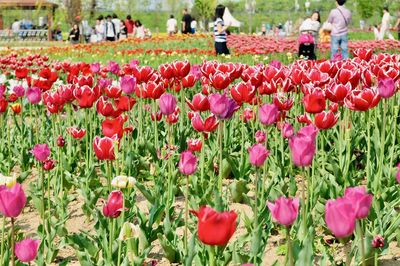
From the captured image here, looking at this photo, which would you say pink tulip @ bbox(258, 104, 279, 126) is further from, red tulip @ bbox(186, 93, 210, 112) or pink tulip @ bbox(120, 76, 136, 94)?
pink tulip @ bbox(120, 76, 136, 94)

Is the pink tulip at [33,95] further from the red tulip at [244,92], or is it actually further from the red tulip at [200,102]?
the red tulip at [244,92]

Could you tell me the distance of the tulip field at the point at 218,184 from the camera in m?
2.29

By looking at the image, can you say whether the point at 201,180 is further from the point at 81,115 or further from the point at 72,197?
the point at 81,115

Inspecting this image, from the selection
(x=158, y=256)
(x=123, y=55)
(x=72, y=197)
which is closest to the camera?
(x=158, y=256)

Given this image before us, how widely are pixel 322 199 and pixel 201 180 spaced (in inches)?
31.0

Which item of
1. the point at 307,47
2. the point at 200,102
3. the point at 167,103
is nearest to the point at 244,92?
the point at 200,102

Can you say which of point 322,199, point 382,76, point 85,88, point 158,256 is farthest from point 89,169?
point 382,76

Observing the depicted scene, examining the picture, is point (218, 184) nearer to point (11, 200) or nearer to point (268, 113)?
point (268, 113)

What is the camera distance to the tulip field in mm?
2293

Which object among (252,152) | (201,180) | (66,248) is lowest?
(66,248)

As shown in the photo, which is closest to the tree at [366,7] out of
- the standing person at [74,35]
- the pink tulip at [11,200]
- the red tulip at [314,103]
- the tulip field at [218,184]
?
the standing person at [74,35]

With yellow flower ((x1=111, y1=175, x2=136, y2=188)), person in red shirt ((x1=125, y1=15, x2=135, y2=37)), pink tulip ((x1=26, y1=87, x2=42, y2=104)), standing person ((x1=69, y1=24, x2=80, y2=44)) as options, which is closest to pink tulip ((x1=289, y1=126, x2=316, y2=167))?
yellow flower ((x1=111, y1=175, x2=136, y2=188))

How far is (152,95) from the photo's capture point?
4277 millimetres

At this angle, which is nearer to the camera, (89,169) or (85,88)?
(85,88)
